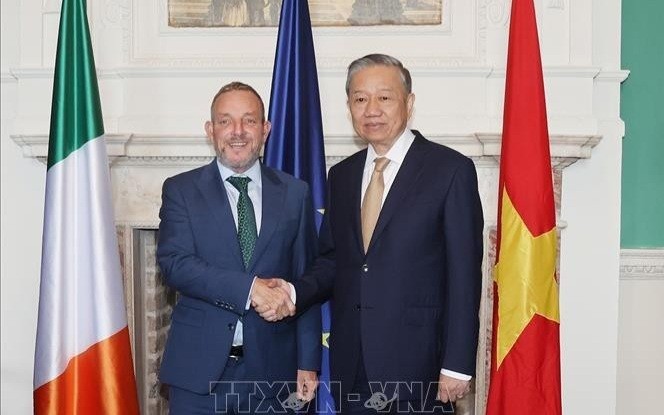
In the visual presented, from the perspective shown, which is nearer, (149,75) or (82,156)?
(82,156)

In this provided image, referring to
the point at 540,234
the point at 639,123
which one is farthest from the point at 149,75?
the point at 639,123

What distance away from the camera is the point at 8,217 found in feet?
11.4

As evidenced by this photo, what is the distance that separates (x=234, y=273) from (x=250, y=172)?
1.23 ft

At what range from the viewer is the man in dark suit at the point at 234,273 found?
228 centimetres

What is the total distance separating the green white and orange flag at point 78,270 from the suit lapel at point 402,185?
1.07 metres

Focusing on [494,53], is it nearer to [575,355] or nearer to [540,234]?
[540,234]

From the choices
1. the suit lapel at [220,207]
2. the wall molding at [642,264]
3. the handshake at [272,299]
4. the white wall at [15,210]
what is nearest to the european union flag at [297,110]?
the suit lapel at [220,207]

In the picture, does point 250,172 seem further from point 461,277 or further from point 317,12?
point 317,12

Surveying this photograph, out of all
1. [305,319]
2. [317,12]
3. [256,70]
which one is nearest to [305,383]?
[305,319]

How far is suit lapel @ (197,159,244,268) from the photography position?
2.33 meters

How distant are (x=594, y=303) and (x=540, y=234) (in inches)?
34.1

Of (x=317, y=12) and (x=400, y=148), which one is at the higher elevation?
(x=317, y=12)

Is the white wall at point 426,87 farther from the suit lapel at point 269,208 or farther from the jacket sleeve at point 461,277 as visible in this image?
the jacket sleeve at point 461,277

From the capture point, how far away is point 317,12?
11.0 feet
